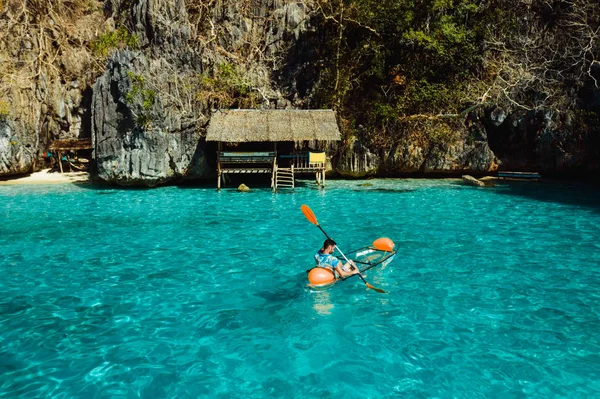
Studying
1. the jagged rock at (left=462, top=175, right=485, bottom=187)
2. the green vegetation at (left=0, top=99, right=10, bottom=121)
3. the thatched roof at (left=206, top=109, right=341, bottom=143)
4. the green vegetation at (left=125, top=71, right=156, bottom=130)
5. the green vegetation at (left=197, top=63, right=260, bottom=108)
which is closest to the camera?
the thatched roof at (left=206, top=109, right=341, bottom=143)

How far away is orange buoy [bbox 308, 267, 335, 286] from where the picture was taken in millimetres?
8445

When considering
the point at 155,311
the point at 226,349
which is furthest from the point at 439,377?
the point at 155,311

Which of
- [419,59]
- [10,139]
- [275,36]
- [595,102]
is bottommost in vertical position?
[10,139]

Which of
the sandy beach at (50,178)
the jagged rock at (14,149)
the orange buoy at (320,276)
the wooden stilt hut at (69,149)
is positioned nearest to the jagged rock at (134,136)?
the sandy beach at (50,178)

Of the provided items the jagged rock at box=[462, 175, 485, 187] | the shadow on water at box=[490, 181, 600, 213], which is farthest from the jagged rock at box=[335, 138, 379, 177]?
the shadow on water at box=[490, 181, 600, 213]

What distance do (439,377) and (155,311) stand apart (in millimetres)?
4968

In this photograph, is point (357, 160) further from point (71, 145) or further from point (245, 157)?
point (71, 145)

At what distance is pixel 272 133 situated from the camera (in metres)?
22.2

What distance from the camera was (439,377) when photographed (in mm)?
5715

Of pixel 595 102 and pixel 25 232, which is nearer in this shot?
pixel 25 232

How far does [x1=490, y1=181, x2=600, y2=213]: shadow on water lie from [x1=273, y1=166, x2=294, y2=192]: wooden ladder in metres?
10.4

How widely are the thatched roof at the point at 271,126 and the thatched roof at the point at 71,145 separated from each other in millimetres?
10175

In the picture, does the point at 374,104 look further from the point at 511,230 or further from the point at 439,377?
the point at 439,377

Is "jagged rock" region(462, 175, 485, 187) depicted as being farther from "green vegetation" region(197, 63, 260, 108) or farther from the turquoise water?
"green vegetation" region(197, 63, 260, 108)
